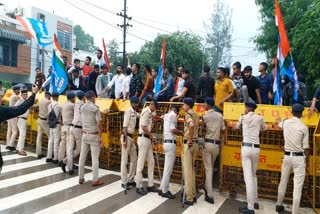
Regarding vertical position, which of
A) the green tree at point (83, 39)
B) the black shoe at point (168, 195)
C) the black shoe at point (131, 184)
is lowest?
the black shoe at point (168, 195)

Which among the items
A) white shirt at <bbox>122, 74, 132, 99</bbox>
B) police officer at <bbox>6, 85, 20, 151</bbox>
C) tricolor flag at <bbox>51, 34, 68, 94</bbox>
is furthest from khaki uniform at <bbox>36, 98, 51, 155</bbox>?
white shirt at <bbox>122, 74, 132, 99</bbox>

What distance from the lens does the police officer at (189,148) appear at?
6.70 metres

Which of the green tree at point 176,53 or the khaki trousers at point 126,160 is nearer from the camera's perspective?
the khaki trousers at point 126,160

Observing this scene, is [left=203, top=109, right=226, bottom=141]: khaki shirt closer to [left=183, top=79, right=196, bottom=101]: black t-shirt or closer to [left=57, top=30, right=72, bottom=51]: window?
[left=183, top=79, right=196, bottom=101]: black t-shirt

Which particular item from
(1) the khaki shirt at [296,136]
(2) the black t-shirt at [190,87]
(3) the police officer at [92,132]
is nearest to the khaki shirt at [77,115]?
(3) the police officer at [92,132]

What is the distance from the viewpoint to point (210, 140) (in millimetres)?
6949

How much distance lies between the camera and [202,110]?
7918 mm

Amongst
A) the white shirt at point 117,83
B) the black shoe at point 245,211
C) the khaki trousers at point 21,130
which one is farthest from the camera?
the white shirt at point 117,83

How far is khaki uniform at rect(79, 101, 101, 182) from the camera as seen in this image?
7.69 meters

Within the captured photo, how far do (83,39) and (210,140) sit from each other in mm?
92470

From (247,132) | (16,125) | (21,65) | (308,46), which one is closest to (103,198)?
(247,132)

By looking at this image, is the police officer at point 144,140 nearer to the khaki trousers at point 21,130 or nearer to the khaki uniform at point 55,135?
the khaki uniform at point 55,135

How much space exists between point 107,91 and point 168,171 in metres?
4.95

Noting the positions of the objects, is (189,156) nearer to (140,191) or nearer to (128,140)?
(140,191)
